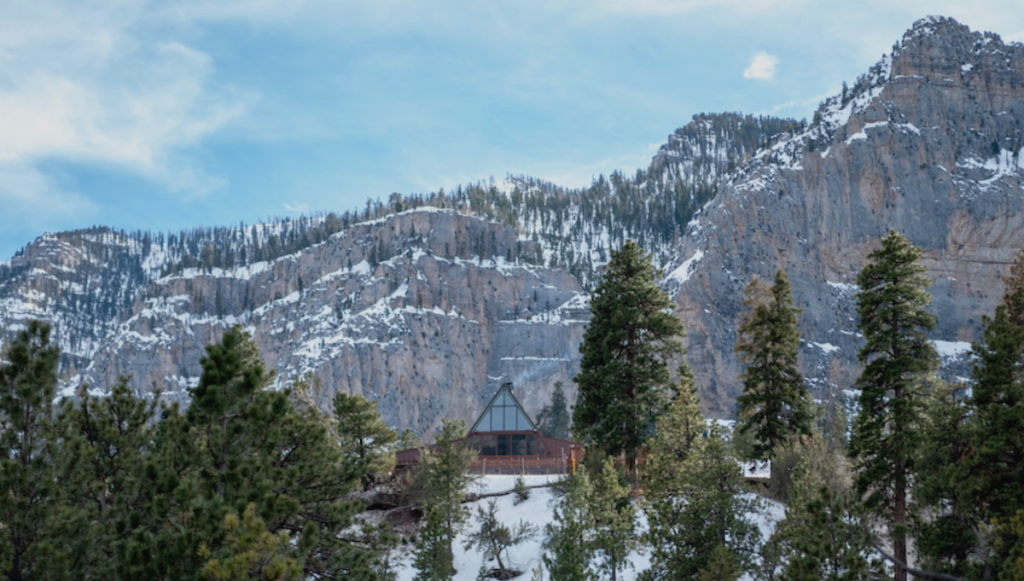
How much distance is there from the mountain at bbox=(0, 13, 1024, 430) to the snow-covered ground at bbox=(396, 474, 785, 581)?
85799 mm

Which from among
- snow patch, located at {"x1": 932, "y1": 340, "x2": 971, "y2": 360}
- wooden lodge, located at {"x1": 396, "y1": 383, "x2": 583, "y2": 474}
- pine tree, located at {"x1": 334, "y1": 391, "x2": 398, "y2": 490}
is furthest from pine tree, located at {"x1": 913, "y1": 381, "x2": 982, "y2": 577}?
snow patch, located at {"x1": 932, "y1": 340, "x2": 971, "y2": 360}

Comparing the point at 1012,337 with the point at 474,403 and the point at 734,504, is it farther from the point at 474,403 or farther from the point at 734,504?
the point at 474,403

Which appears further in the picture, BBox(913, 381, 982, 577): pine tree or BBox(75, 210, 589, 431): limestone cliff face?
BBox(75, 210, 589, 431): limestone cliff face

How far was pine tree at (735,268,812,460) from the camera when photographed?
32031 millimetres

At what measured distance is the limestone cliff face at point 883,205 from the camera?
11562 centimetres

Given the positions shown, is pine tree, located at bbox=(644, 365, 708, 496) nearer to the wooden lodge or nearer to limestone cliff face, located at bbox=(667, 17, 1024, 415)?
the wooden lodge

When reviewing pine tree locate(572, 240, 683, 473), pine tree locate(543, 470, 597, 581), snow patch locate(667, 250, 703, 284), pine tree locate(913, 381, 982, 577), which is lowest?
pine tree locate(543, 470, 597, 581)

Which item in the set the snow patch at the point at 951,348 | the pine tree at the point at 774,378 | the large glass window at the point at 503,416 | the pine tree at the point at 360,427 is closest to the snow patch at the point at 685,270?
the snow patch at the point at 951,348

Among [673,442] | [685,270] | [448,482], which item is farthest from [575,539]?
[685,270]

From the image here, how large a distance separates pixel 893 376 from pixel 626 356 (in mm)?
12263

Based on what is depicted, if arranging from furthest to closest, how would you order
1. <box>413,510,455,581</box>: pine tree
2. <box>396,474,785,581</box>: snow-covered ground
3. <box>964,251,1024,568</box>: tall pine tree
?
<box>396,474,785,581</box>: snow-covered ground < <box>413,510,455,581</box>: pine tree < <box>964,251,1024,568</box>: tall pine tree

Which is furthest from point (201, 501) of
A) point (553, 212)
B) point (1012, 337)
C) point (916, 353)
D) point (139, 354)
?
point (553, 212)

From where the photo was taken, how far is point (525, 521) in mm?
31062

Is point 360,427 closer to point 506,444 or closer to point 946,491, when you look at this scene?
point 506,444
